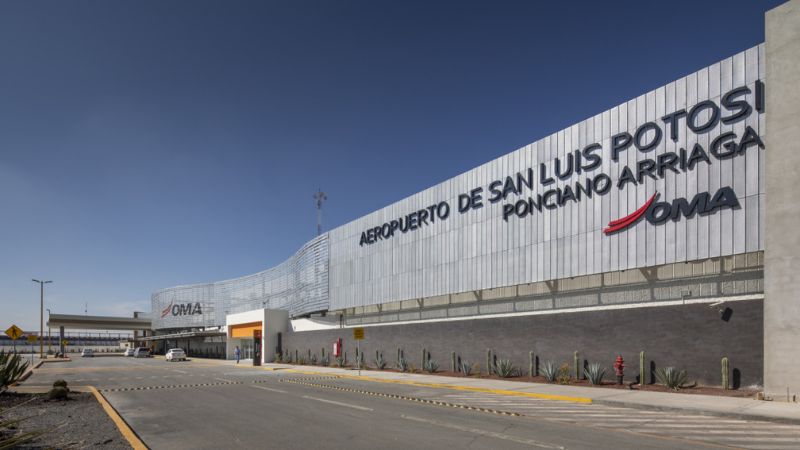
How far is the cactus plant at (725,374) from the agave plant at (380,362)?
21357mm

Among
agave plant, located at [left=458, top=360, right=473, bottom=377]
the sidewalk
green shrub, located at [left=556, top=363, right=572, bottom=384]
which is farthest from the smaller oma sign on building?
green shrub, located at [left=556, top=363, right=572, bottom=384]

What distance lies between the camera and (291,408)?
54.6 ft

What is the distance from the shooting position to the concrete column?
15852 millimetres

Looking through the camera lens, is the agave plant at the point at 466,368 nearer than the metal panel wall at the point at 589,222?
No

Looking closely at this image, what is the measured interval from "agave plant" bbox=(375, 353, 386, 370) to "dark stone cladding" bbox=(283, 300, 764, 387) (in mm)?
3364

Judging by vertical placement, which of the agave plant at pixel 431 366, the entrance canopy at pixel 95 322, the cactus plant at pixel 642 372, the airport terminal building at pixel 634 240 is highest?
the airport terminal building at pixel 634 240

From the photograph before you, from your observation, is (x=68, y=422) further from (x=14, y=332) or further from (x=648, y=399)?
(x=14, y=332)

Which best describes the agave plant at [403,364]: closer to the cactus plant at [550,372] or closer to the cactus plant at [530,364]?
the cactus plant at [530,364]

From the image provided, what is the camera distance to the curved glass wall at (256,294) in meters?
47.7

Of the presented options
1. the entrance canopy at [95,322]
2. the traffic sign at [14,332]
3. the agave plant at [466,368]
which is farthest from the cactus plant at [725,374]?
the entrance canopy at [95,322]

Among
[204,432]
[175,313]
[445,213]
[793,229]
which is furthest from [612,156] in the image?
[175,313]

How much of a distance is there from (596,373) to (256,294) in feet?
168

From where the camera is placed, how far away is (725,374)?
17.9m

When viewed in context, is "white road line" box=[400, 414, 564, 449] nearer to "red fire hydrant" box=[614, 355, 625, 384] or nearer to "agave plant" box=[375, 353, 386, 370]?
"red fire hydrant" box=[614, 355, 625, 384]
